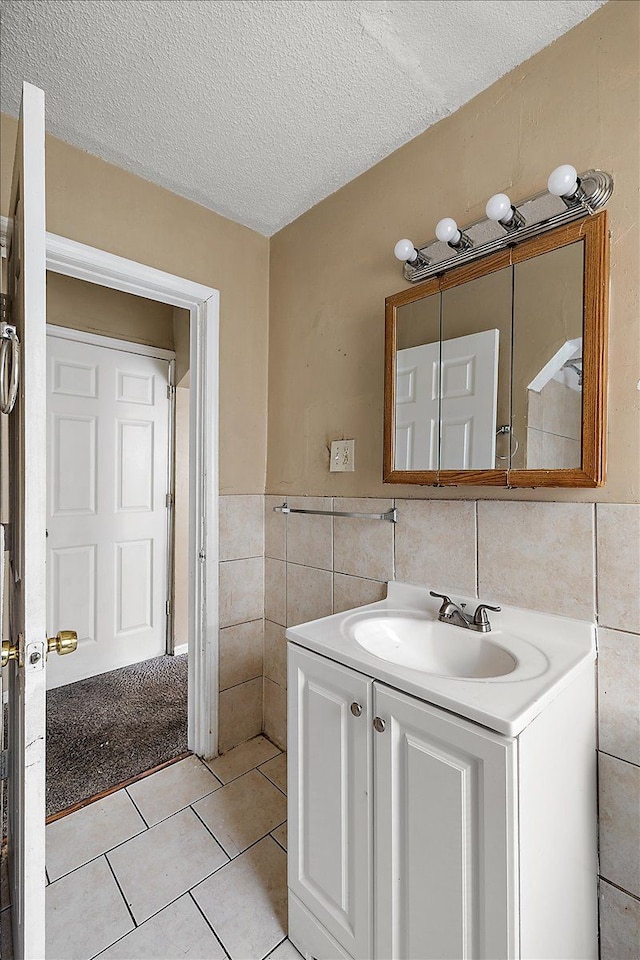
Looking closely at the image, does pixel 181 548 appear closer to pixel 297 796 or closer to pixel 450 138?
pixel 297 796

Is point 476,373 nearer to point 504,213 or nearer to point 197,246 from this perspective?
point 504,213

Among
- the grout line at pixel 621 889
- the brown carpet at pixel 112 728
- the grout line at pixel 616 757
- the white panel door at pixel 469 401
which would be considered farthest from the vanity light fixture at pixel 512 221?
the brown carpet at pixel 112 728

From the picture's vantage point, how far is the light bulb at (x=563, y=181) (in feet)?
3.30

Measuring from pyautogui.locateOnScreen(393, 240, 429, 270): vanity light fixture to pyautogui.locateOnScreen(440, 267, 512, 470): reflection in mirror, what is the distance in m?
0.13

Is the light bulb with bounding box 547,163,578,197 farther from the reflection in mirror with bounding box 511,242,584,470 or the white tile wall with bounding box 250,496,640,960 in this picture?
the white tile wall with bounding box 250,496,640,960

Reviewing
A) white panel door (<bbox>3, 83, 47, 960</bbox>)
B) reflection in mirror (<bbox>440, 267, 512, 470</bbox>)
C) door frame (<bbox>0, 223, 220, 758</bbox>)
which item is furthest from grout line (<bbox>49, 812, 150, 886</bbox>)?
reflection in mirror (<bbox>440, 267, 512, 470</bbox>)

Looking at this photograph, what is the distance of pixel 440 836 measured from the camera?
0.88 m

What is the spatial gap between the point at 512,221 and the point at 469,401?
444 millimetres

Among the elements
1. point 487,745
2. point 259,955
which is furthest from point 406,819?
point 259,955

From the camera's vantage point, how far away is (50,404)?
2.51 m

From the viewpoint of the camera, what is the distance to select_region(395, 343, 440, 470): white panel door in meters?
1.38

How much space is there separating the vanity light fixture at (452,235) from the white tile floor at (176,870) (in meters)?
1.87

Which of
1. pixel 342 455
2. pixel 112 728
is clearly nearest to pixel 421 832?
pixel 342 455

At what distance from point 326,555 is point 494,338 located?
0.97 meters
